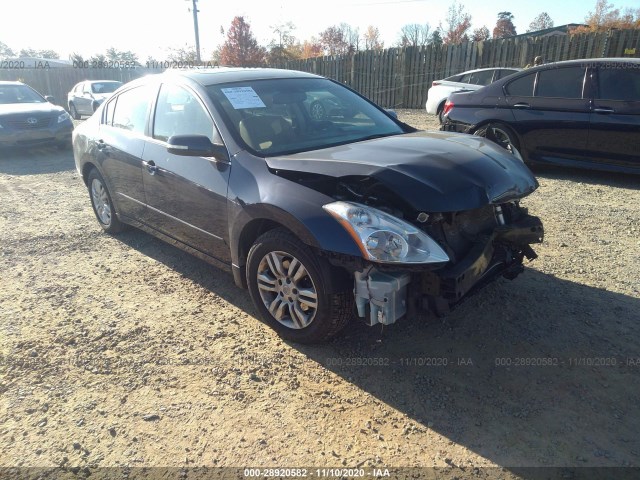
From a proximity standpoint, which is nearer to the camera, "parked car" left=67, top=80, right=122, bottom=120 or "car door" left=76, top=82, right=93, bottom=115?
"parked car" left=67, top=80, right=122, bottom=120

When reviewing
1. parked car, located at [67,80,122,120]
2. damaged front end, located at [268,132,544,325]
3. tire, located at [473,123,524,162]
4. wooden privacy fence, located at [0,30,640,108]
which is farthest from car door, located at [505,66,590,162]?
parked car, located at [67,80,122,120]

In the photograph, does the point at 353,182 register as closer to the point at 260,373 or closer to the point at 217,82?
the point at 260,373

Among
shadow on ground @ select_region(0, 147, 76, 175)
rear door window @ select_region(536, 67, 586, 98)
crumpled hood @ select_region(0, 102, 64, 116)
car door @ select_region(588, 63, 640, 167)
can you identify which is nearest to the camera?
car door @ select_region(588, 63, 640, 167)

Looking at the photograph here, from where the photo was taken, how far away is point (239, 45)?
44.4 metres

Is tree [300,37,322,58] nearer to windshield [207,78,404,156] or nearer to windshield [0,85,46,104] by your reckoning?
windshield [0,85,46,104]

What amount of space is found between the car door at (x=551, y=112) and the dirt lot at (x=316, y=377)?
2600 millimetres

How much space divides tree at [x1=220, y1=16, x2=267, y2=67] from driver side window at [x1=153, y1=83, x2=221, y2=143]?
4286 centimetres

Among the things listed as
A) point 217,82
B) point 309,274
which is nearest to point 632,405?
point 309,274

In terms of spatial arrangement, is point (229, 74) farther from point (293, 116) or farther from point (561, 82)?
point (561, 82)

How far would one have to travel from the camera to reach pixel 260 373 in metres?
2.95

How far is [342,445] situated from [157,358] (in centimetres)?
143

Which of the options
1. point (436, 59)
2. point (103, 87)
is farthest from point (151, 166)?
point (103, 87)

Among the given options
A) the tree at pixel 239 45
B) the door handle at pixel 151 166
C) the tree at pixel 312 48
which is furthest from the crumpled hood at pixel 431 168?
the tree at pixel 312 48

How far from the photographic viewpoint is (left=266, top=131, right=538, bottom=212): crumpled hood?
267cm
